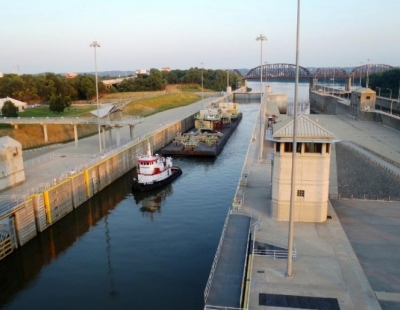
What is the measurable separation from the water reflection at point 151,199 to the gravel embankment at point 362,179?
1791 cm

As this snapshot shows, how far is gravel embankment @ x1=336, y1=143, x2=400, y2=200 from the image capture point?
34.2 meters

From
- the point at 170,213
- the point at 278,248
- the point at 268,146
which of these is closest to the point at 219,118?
the point at 268,146

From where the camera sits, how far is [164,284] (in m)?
24.6

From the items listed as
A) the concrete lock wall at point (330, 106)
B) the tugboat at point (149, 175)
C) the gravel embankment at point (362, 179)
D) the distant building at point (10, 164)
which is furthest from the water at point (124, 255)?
the concrete lock wall at point (330, 106)

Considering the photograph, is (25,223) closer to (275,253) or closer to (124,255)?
(124,255)

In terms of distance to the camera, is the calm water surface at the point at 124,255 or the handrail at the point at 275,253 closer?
the handrail at the point at 275,253

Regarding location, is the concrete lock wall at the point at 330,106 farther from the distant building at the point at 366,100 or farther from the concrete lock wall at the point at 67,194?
the concrete lock wall at the point at 67,194

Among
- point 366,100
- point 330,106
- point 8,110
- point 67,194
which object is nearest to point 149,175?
point 67,194

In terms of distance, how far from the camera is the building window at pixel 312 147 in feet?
75.5

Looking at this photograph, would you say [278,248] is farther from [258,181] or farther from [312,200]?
[258,181]

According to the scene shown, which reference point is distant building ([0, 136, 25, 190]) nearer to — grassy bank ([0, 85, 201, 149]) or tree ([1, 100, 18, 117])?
grassy bank ([0, 85, 201, 149])

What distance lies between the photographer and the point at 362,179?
3838 centimetres

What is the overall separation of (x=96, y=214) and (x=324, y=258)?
24.1m

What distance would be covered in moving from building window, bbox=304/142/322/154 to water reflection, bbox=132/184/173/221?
701 inches
